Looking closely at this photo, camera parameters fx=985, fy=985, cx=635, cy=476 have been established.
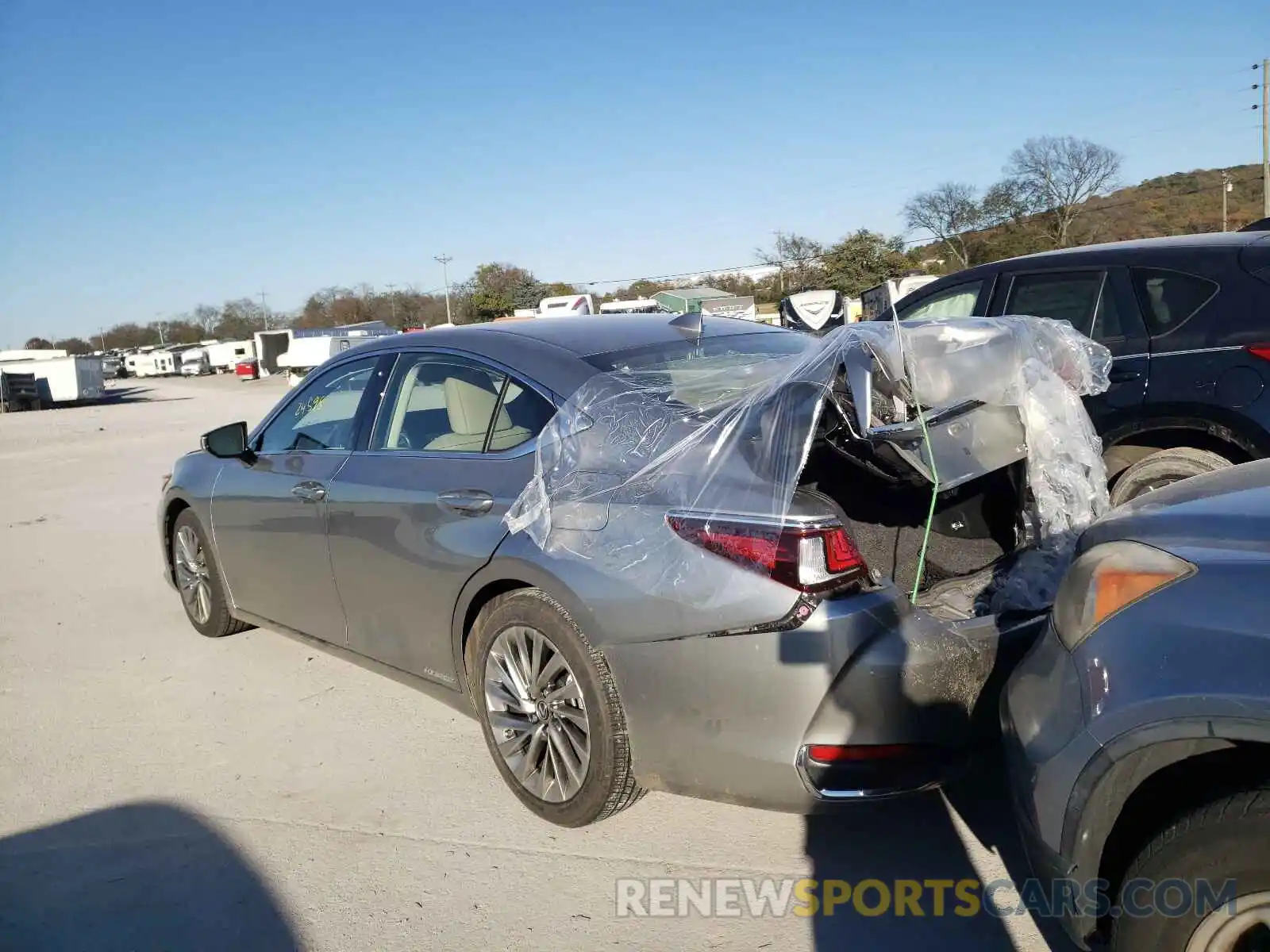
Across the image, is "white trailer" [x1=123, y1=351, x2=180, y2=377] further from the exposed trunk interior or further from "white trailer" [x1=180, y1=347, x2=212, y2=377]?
the exposed trunk interior

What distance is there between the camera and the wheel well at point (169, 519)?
562 centimetres

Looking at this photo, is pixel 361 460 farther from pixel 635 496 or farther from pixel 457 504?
pixel 635 496

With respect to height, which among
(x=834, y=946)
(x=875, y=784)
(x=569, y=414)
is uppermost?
(x=569, y=414)

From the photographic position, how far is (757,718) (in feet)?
8.98

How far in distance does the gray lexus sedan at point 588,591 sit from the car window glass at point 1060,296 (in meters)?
2.02

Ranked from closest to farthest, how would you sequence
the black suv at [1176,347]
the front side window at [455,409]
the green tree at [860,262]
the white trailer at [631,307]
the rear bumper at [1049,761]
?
the rear bumper at [1049,761] → the front side window at [455,409] → the black suv at [1176,347] → the white trailer at [631,307] → the green tree at [860,262]

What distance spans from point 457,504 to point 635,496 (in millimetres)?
835

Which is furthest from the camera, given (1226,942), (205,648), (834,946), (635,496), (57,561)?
→ (57,561)

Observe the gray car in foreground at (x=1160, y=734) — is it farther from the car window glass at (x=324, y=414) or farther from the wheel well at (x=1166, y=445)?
the car window glass at (x=324, y=414)

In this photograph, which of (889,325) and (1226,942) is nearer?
(1226,942)

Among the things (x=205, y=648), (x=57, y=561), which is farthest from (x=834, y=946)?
(x=57, y=561)

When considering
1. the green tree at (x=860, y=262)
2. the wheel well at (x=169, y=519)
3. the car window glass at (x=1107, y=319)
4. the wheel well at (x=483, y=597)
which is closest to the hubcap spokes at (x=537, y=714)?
the wheel well at (x=483, y=597)

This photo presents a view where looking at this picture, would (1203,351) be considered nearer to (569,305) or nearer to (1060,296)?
(1060,296)

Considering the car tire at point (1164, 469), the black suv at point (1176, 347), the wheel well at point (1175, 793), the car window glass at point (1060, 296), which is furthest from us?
the car window glass at point (1060, 296)
